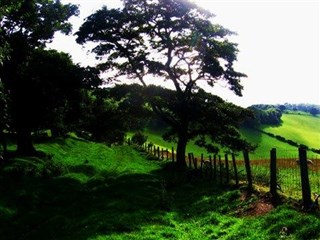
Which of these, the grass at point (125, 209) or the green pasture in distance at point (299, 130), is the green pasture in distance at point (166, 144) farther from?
the grass at point (125, 209)

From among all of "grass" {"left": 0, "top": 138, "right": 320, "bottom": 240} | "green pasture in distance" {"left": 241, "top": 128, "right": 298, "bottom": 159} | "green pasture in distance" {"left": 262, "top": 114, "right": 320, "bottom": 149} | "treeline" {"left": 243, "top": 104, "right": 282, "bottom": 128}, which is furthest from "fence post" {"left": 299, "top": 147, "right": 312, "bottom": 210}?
"treeline" {"left": 243, "top": 104, "right": 282, "bottom": 128}

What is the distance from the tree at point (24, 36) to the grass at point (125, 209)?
21.4 feet

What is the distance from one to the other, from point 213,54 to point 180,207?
24.9 metres

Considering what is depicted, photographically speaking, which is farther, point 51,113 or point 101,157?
point 101,157

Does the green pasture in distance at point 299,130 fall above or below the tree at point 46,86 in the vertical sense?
below

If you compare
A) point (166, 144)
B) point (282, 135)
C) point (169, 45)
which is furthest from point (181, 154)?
point (282, 135)

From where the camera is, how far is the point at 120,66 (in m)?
52.7

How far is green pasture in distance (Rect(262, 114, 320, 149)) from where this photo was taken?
482 feet

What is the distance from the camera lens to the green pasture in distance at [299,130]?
482 feet

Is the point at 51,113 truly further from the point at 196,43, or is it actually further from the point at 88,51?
the point at 196,43

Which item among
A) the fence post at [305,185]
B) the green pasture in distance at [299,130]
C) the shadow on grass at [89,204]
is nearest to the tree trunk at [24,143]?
the shadow on grass at [89,204]

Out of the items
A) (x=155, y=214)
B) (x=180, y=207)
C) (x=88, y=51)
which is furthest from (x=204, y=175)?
(x=88, y=51)

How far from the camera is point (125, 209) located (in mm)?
27094

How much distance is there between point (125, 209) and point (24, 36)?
2801 centimetres
